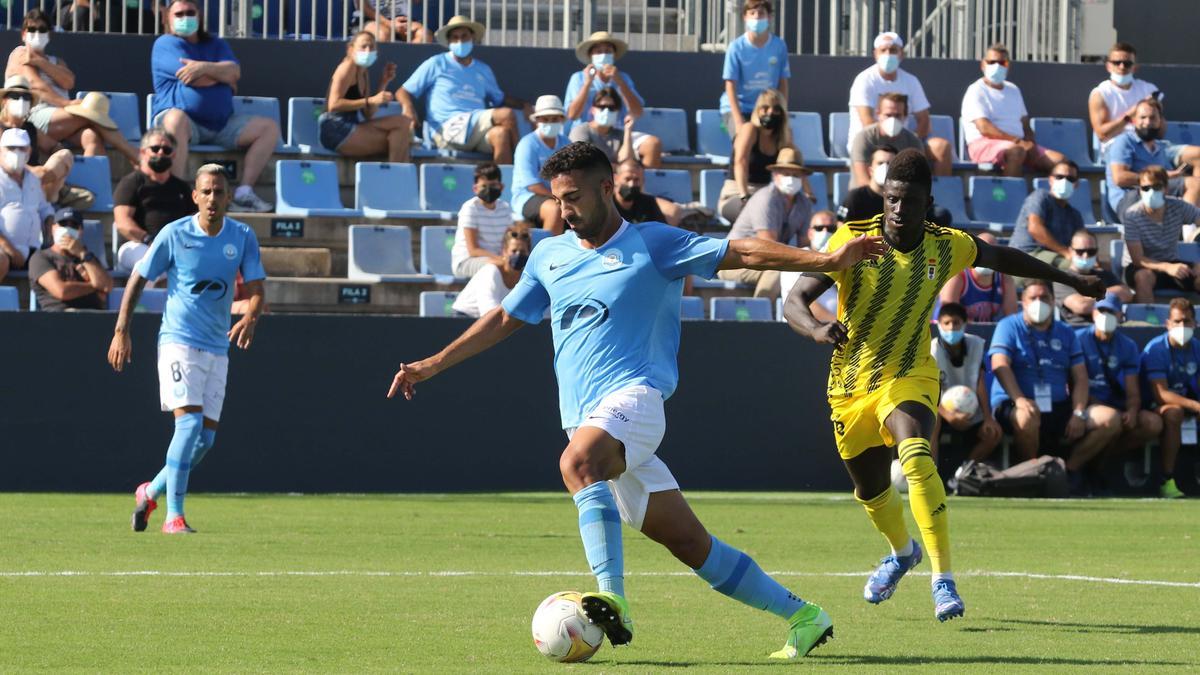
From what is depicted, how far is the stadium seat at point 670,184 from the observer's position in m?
20.0

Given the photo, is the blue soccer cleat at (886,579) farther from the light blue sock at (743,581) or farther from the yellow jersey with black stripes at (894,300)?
the light blue sock at (743,581)

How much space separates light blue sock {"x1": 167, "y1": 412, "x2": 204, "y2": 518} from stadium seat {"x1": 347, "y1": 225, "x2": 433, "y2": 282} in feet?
19.4

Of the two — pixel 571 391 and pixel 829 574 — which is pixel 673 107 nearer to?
pixel 829 574

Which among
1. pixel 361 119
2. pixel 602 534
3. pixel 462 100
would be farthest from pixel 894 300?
pixel 462 100

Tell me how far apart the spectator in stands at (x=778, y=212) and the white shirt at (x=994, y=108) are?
3625 millimetres

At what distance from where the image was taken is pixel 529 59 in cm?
2209

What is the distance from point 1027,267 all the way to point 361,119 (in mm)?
12171

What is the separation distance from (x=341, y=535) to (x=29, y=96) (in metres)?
7.67

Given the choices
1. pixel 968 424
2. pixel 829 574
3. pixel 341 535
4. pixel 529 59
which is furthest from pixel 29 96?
pixel 829 574

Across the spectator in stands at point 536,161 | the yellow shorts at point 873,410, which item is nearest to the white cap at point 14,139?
the spectator in stands at point 536,161

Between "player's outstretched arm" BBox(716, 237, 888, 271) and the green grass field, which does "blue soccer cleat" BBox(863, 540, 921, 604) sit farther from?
"player's outstretched arm" BBox(716, 237, 888, 271)

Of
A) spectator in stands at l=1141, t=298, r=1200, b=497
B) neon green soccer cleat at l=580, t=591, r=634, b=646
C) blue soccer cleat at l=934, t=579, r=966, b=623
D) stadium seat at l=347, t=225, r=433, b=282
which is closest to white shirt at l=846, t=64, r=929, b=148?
spectator in stands at l=1141, t=298, r=1200, b=497

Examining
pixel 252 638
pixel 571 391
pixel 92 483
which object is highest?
pixel 571 391

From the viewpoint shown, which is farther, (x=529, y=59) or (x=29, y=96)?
(x=529, y=59)
